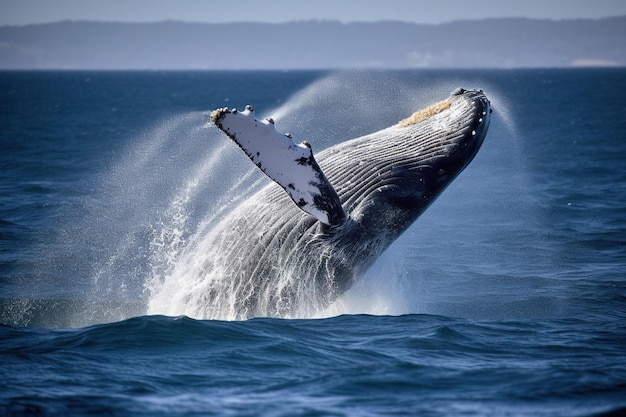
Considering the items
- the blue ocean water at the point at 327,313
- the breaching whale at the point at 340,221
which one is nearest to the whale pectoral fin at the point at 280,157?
the breaching whale at the point at 340,221

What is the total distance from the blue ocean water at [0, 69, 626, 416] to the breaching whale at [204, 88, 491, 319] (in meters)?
0.30

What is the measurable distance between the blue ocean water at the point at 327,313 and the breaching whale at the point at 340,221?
0.30 meters

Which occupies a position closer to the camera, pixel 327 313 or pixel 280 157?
pixel 280 157

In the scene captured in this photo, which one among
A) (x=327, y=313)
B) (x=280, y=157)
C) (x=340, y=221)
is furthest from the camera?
(x=327, y=313)

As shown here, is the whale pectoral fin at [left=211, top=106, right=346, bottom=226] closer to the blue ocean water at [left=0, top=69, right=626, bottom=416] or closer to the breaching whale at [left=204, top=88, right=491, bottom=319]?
the breaching whale at [left=204, top=88, right=491, bottom=319]

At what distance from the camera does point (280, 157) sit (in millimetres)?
7312

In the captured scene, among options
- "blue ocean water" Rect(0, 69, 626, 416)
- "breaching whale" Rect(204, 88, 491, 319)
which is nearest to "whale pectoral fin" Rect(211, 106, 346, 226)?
"breaching whale" Rect(204, 88, 491, 319)

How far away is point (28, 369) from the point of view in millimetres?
7242

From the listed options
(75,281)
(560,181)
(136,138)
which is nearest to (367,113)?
(136,138)

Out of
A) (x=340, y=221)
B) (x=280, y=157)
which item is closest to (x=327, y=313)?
(x=340, y=221)

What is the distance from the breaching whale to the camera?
26.8 ft

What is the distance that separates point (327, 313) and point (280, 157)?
7.92 feet

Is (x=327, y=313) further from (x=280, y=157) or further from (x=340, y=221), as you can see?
(x=280, y=157)

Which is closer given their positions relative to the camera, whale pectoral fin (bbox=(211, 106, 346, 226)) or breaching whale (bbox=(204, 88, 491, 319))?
whale pectoral fin (bbox=(211, 106, 346, 226))
